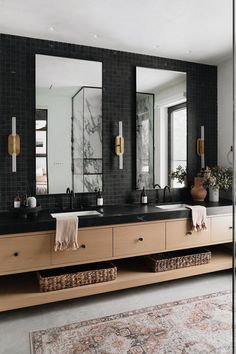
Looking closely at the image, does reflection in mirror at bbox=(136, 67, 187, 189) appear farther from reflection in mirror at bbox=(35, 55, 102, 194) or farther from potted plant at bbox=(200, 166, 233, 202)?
reflection in mirror at bbox=(35, 55, 102, 194)

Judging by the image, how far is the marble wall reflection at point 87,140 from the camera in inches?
132

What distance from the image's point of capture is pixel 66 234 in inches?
106

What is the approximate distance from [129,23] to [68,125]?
1.17m

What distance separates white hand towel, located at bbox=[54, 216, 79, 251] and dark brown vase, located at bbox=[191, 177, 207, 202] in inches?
68.3

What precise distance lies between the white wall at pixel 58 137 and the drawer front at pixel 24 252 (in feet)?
2.46

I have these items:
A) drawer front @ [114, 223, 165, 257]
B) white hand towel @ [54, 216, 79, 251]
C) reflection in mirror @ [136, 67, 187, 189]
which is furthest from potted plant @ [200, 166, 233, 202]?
white hand towel @ [54, 216, 79, 251]

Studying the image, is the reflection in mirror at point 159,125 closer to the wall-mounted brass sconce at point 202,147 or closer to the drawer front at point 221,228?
the wall-mounted brass sconce at point 202,147

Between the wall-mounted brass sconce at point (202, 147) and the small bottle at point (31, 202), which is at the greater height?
the wall-mounted brass sconce at point (202, 147)

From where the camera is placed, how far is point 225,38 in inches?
128

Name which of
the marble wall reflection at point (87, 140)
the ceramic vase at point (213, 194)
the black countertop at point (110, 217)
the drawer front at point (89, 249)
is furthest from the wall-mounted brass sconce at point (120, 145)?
the ceramic vase at point (213, 194)

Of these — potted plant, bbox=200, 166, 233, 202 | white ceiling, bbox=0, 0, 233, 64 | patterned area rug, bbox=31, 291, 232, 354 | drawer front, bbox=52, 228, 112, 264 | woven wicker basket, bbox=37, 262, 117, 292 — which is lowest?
patterned area rug, bbox=31, 291, 232, 354

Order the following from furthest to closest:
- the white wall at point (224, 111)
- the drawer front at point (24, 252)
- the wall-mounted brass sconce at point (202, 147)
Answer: the wall-mounted brass sconce at point (202, 147), the white wall at point (224, 111), the drawer front at point (24, 252)

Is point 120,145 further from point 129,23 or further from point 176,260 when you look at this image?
point 176,260

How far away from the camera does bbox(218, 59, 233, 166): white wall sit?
12.8 feet
